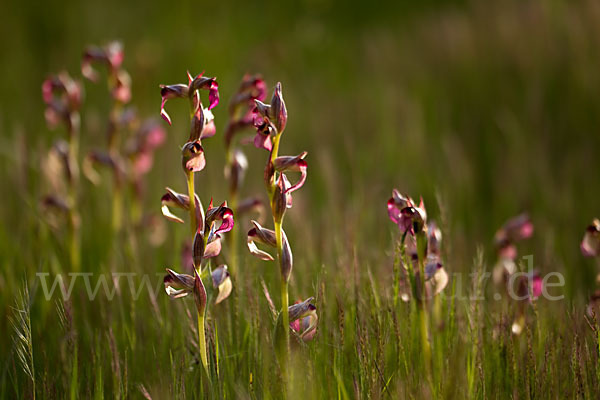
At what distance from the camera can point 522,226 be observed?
165 cm

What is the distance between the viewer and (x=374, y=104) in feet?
11.8

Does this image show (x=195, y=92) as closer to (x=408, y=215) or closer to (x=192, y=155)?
(x=192, y=155)

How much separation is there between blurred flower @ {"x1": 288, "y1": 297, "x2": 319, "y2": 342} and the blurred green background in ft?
1.56

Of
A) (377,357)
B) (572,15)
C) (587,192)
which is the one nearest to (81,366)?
(377,357)

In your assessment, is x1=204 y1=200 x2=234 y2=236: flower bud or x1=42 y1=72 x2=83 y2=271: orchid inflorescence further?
x1=42 y1=72 x2=83 y2=271: orchid inflorescence

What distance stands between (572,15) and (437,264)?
2702 mm

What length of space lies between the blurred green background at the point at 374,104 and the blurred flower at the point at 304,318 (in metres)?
0.48

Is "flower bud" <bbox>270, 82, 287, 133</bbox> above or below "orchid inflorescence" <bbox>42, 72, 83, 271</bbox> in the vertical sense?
below

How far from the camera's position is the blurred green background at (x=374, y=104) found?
7.21 ft

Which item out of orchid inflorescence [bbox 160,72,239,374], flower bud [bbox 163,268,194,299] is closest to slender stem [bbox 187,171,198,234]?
orchid inflorescence [bbox 160,72,239,374]

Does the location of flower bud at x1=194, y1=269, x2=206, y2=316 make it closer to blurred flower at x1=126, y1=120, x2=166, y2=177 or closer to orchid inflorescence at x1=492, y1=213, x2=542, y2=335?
orchid inflorescence at x1=492, y1=213, x2=542, y2=335

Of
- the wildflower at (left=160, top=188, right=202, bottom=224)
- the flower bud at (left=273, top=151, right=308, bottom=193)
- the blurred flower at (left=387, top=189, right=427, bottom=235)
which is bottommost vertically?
the blurred flower at (left=387, top=189, right=427, bottom=235)

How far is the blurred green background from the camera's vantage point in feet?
7.21

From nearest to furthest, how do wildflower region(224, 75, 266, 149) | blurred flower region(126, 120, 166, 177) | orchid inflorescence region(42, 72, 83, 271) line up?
wildflower region(224, 75, 266, 149)
orchid inflorescence region(42, 72, 83, 271)
blurred flower region(126, 120, 166, 177)
